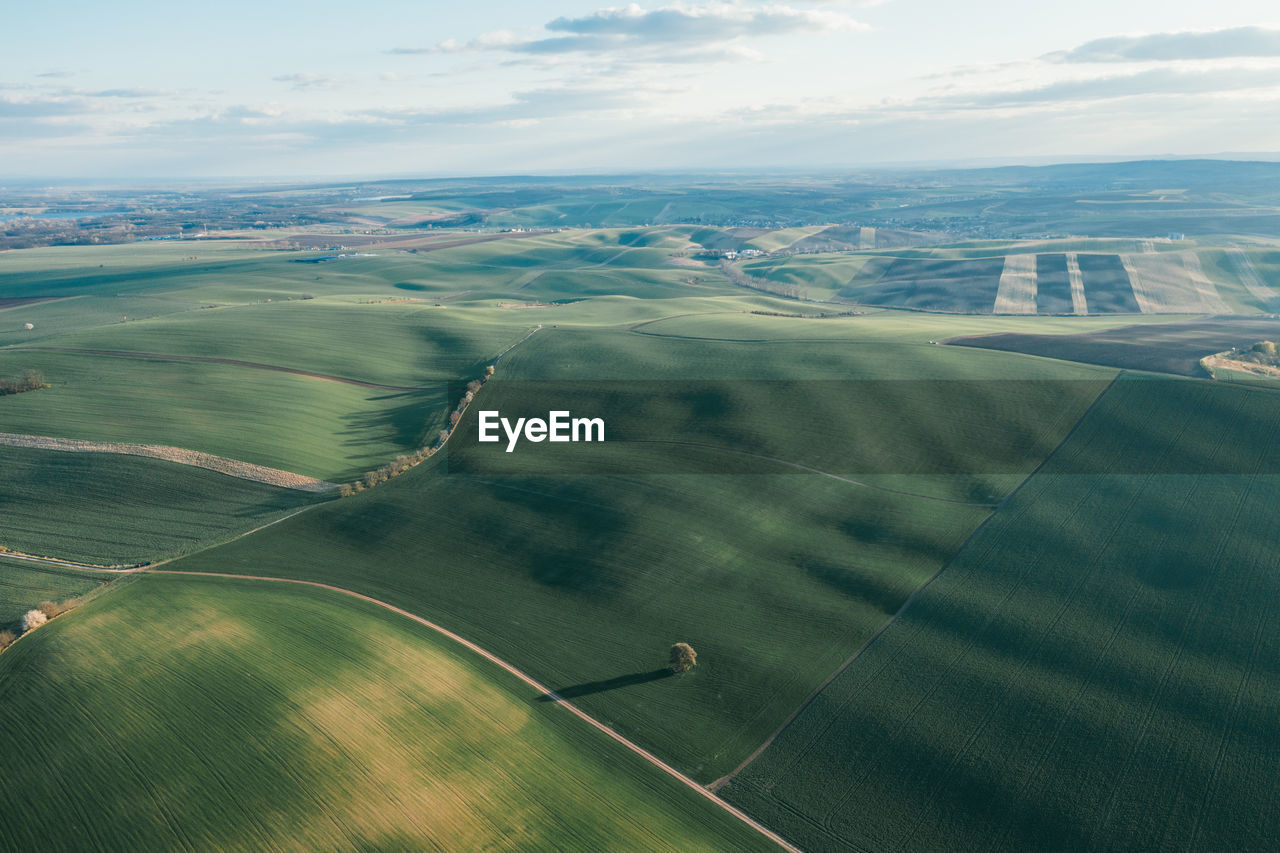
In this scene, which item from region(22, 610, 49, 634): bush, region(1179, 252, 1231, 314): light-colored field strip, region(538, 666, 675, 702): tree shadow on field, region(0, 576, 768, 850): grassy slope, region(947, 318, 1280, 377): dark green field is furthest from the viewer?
region(1179, 252, 1231, 314): light-colored field strip

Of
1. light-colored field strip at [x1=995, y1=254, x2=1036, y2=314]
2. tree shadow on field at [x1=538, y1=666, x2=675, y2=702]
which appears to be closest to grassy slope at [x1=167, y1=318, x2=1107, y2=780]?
tree shadow on field at [x1=538, y1=666, x2=675, y2=702]

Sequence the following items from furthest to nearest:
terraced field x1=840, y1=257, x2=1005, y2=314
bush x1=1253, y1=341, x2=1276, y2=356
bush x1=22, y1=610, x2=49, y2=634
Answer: terraced field x1=840, y1=257, x2=1005, y2=314, bush x1=1253, y1=341, x2=1276, y2=356, bush x1=22, y1=610, x2=49, y2=634

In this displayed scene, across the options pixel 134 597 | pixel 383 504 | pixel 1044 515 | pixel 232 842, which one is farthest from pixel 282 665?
pixel 1044 515

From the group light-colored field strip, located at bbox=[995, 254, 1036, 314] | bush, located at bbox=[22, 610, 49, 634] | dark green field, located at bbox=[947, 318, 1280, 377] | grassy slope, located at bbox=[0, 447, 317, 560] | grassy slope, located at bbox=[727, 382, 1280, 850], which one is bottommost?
grassy slope, located at bbox=[727, 382, 1280, 850]

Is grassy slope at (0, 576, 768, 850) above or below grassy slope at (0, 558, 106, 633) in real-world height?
below

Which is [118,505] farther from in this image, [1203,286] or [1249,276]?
[1249,276]

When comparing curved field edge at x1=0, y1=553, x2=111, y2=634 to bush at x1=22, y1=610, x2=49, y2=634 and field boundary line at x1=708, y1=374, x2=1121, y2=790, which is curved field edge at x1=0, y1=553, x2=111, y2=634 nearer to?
bush at x1=22, y1=610, x2=49, y2=634

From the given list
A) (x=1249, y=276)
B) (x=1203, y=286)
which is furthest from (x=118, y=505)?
(x=1249, y=276)
